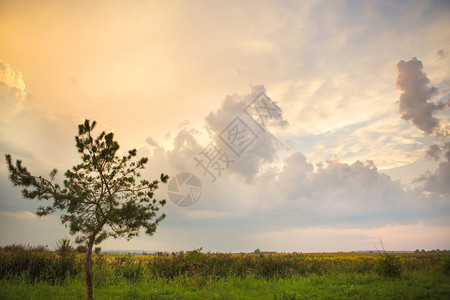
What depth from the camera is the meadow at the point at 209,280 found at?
10.3 meters

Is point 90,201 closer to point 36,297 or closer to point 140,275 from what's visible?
point 36,297

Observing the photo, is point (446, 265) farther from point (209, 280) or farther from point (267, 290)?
point (209, 280)

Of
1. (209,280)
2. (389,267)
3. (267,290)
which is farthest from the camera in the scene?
(209,280)

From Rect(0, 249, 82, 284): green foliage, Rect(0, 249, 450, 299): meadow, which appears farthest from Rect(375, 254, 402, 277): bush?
Rect(0, 249, 82, 284): green foliage

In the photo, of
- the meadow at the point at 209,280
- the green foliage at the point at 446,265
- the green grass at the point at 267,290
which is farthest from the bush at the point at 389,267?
the green foliage at the point at 446,265

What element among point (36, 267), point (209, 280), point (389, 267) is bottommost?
point (209, 280)

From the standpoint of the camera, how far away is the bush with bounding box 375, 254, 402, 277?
13.5m

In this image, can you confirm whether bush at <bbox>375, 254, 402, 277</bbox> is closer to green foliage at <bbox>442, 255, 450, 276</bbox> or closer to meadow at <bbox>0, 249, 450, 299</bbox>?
meadow at <bbox>0, 249, 450, 299</bbox>

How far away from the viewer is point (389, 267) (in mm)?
13555

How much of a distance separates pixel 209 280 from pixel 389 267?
10.7 metres

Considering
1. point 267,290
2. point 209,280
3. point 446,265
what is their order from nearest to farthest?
1. point 267,290
2. point 446,265
3. point 209,280

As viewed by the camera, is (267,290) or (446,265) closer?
(267,290)

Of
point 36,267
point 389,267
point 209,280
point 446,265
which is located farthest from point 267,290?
point 36,267

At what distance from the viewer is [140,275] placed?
15.9 meters
